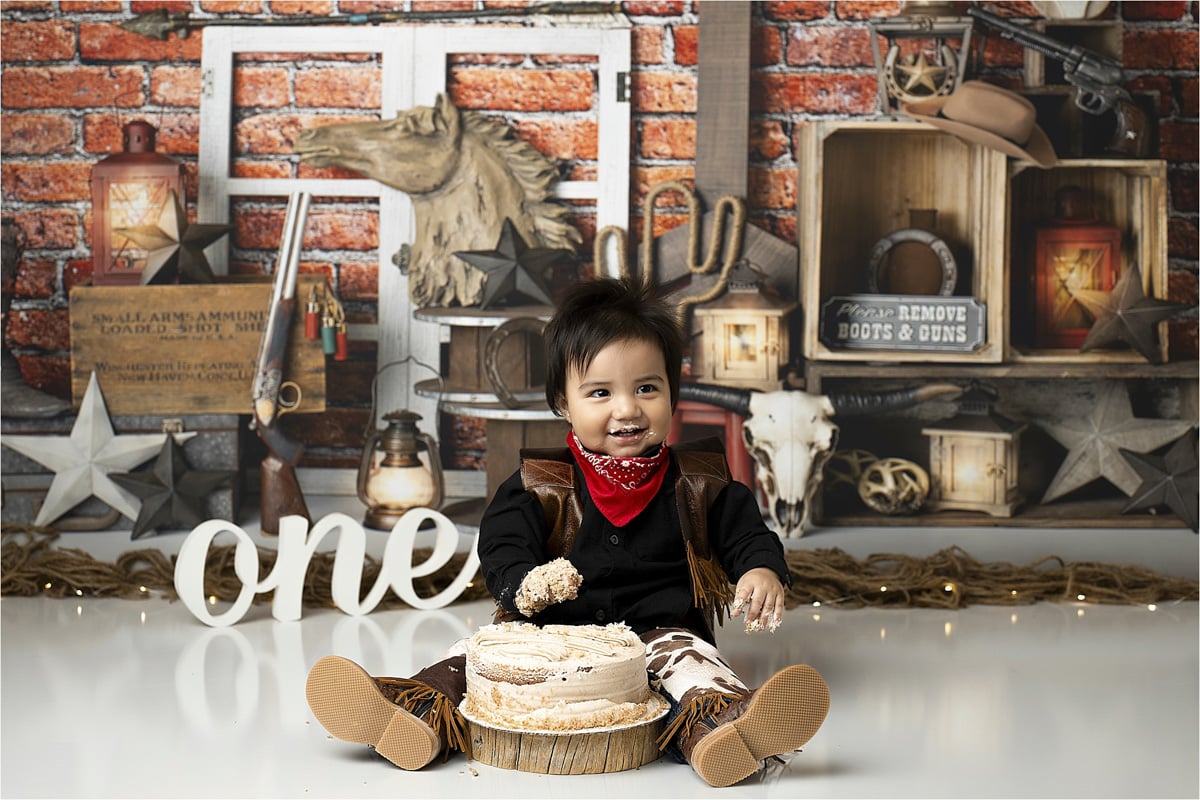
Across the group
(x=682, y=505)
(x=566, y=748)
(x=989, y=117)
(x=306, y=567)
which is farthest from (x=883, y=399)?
(x=566, y=748)

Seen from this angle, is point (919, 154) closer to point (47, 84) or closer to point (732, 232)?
point (732, 232)

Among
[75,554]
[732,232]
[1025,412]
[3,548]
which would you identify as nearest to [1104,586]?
[1025,412]

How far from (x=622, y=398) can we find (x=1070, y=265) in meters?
1.51

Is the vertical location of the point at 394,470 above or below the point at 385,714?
above

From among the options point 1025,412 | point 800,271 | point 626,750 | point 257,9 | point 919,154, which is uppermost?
point 257,9

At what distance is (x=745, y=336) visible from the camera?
264 centimetres

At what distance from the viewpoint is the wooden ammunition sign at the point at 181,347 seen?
2.64 m

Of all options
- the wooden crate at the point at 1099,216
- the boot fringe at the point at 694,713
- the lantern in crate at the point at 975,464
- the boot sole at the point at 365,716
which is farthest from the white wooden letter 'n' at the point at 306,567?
the wooden crate at the point at 1099,216

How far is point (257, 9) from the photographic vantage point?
2.73 m

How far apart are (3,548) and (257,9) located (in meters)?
1.21

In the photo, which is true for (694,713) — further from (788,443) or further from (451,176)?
(451,176)

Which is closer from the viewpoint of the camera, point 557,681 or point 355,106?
point 557,681

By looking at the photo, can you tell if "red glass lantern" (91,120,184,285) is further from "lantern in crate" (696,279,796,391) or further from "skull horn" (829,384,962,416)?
"skull horn" (829,384,962,416)

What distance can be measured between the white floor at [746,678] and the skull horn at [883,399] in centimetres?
45
